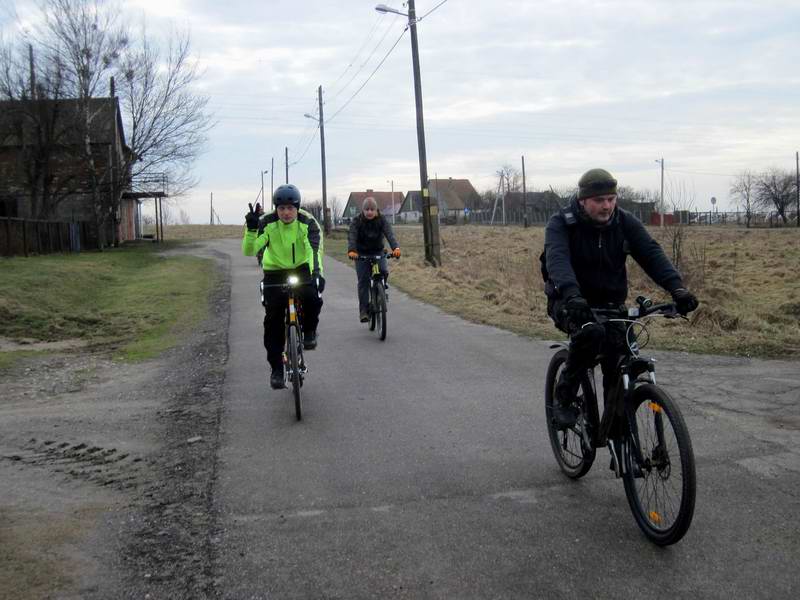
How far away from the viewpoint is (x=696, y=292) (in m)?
15.8

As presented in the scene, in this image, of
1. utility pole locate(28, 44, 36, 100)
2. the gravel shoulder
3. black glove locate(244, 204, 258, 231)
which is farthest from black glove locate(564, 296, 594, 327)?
utility pole locate(28, 44, 36, 100)

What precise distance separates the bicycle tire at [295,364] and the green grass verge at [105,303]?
4.10m

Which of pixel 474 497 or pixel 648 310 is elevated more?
pixel 648 310

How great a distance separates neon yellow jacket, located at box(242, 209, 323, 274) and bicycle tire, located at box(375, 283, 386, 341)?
11.4ft

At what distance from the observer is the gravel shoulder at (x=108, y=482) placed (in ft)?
11.6

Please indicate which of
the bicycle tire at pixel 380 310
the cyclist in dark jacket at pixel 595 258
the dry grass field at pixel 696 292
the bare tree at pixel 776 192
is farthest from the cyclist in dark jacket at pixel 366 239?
the bare tree at pixel 776 192

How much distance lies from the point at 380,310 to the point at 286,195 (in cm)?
396

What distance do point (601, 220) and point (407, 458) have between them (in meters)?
2.03

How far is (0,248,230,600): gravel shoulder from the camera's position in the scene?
3541 mm

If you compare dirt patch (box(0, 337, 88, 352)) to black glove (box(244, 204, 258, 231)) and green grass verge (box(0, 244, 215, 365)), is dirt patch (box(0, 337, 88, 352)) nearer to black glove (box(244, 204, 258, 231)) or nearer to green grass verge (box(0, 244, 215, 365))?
green grass verge (box(0, 244, 215, 365))

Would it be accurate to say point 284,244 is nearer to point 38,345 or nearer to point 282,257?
point 282,257

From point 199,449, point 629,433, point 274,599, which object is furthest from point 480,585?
point 199,449

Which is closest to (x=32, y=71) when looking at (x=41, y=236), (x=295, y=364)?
(x=41, y=236)

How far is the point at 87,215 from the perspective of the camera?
44344 mm
